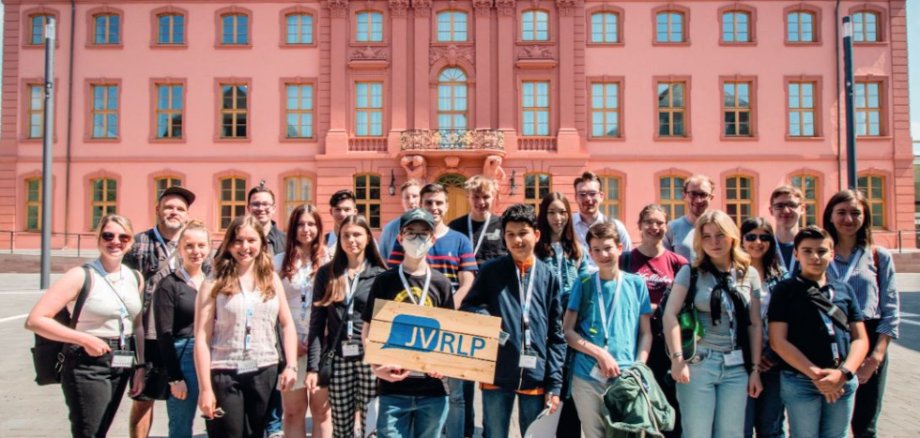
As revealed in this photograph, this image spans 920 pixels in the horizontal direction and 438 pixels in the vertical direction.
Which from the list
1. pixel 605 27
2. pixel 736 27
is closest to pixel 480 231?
pixel 605 27

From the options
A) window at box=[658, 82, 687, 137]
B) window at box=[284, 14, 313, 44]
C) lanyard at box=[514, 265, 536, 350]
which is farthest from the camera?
window at box=[284, 14, 313, 44]

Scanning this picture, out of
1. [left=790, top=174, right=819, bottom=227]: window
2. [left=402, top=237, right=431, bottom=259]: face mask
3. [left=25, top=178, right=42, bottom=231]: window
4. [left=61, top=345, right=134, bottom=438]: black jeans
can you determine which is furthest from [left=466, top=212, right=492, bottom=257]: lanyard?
[left=25, top=178, right=42, bottom=231]: window

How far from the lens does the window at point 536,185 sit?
2539cm

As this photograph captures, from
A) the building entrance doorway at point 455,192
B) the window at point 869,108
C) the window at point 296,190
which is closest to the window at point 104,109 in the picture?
the window at point 296,190

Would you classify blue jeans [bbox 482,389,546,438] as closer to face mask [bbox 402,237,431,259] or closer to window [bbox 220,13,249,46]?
face mask [bbox 402,237,431,259]

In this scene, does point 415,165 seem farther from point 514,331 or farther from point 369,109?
point 514,331

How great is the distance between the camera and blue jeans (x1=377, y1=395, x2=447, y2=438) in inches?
149

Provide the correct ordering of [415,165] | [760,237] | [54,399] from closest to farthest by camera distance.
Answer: [760,237] < [54,399] < [415,165]

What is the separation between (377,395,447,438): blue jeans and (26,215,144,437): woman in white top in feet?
4.99

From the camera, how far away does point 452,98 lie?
25625mm

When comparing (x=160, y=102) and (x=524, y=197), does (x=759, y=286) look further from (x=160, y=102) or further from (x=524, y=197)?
(x=160, y=102)

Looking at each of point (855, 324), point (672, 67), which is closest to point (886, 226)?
point (672, 67)

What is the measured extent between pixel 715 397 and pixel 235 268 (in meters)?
2.91

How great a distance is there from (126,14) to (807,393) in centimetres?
2821
